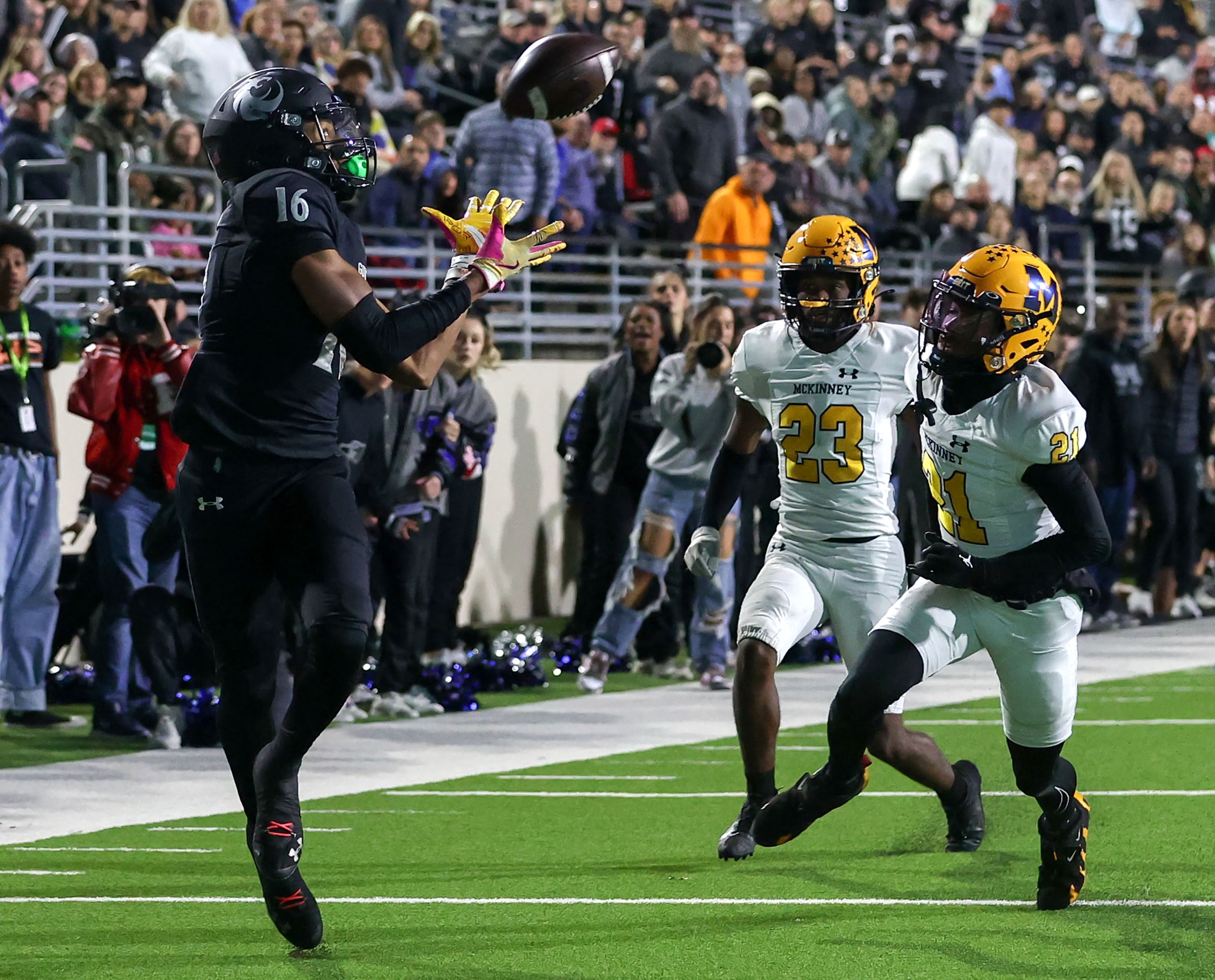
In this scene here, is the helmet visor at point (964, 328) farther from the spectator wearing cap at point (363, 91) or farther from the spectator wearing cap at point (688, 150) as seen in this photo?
the spectator wearing cap at point (688, 150)

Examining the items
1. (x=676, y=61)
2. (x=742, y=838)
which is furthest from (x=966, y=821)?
(x=676, y=61)

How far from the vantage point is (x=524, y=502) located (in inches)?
573

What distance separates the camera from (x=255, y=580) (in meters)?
5.24

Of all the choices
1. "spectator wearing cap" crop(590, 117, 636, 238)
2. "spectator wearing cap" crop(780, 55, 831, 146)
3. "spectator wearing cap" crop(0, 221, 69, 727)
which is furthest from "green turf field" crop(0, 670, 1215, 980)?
"spectator wearing cap" crop(780, 55, 831, 146)

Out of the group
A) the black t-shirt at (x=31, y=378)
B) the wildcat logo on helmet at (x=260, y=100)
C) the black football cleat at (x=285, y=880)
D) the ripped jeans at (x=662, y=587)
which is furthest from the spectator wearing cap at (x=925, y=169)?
the black football cleat at (x=285, y=880)

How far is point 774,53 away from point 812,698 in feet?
32.8

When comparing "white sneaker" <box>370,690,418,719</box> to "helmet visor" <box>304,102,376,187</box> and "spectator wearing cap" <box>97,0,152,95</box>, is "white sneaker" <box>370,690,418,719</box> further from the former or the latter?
"spectator wearing cap" <box>97,0,152,95</box>

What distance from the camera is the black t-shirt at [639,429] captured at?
461 inches

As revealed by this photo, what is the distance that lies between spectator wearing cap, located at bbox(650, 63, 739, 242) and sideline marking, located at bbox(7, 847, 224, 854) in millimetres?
9759

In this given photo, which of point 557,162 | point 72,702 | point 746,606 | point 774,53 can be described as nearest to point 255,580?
point 746,606

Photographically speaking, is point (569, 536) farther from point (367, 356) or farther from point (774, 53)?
point (367, 356)

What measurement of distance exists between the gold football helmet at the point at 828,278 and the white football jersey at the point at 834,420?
89 millimetres

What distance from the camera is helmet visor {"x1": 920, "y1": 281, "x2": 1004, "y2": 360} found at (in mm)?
5672

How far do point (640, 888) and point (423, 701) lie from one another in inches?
175
